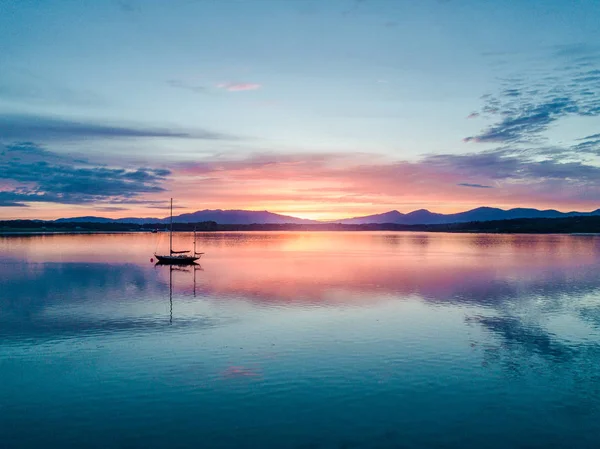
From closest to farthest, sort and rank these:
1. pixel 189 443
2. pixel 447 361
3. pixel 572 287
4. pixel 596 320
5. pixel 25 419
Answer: pixel 189 443 → pixel 25 419 → pixel 447 361 → pixel 596 320 → pixel 572 287

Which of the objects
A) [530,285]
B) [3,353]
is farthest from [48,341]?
[530,285]

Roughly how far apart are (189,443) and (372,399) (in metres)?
7.04

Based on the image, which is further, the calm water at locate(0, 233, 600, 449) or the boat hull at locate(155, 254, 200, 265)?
the boat hull at locate(155, 254, 200, 265)

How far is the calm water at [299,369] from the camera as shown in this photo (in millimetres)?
14992

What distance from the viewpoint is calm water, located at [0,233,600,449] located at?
14992mm

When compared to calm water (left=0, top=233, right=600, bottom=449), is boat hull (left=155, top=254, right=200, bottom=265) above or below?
above

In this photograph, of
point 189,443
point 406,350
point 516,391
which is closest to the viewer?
point 189,443

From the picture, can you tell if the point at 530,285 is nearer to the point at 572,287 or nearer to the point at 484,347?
the point at 572,287

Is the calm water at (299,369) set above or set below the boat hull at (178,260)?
below

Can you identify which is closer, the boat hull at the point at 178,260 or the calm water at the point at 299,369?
the calm water at the point at 299,369

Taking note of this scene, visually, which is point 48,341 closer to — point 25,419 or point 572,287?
point 25,419

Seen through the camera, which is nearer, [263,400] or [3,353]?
[263,400]

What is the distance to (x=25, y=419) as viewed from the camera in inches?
620

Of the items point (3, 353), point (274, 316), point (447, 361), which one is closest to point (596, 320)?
point (447, 361)
